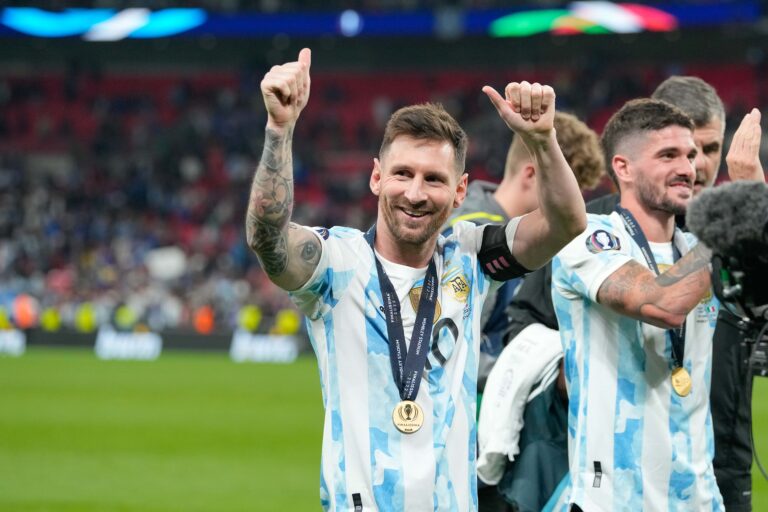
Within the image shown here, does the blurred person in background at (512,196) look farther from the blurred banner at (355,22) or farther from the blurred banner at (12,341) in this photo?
the blurred banner at (355,22)

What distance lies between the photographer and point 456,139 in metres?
3.49

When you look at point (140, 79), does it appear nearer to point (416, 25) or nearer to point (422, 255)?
point (416, 25)

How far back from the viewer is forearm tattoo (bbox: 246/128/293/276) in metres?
3.17

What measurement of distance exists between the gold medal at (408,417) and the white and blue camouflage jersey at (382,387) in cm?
2

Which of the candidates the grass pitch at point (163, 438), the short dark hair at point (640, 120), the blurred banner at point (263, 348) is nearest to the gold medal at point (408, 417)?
the short dark hair at point (640, 120)

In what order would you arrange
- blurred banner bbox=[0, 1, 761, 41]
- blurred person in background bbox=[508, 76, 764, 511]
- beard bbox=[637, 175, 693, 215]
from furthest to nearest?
1. blurred banner bbox=[0, 1, 761, 41]
2. blurred person in background bbox=[508, 76, 764, 511]
3. beard bbox=[637, 175, 693, 215]

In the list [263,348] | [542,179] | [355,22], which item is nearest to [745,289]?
[542,179]

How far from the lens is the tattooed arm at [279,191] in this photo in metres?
3.09

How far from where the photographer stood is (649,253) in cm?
384

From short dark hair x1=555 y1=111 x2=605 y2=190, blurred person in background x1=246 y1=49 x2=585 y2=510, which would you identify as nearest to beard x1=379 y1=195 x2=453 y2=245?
blurred person in background x1=246 y1=49 x2=585 y2=510

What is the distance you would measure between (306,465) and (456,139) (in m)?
7.73

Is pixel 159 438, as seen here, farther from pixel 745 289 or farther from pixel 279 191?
pixel 745 289

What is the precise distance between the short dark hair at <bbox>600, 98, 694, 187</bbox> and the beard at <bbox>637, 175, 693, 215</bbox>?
0.15 meters

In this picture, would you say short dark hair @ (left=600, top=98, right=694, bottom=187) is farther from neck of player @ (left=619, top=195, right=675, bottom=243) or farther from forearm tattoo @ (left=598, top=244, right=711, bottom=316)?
forearm tattoo @ (left=598, top=244, right=711, bottom=316)
